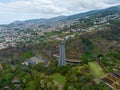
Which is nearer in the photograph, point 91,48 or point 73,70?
point 73,70

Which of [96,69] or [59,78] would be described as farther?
[96,69]

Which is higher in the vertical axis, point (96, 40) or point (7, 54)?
point (96, 40)

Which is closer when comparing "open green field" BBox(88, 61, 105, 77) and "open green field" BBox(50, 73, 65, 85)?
"open green field" BBox(50, 73, 65, 85)

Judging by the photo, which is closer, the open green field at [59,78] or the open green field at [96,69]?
the open green field at [59,78]

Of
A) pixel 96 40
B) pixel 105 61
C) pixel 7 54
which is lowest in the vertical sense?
pixel 7 54

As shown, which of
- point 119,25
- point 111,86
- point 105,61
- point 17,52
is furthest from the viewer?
point 119,25

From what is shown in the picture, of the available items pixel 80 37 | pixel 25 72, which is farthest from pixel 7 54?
pixel 25 72

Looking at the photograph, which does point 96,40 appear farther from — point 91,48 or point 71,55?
point 71,55

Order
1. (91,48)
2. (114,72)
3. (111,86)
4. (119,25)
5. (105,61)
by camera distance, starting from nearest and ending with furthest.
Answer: (111,86)
(114,72)
(105,61)
(91,48)
(119,25)
